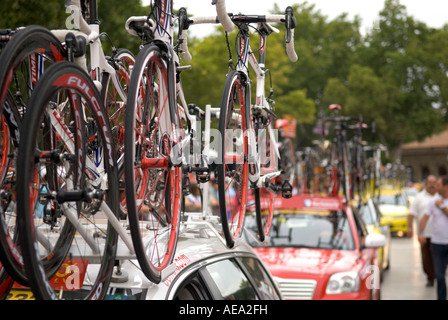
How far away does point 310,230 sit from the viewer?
9.05 m

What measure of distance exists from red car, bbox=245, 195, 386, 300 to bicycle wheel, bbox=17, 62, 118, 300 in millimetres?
4835

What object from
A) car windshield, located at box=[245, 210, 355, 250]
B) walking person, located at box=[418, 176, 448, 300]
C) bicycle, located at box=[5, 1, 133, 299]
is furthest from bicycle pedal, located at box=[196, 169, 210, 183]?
walking person, located at box=[418, 176, 448, 300]

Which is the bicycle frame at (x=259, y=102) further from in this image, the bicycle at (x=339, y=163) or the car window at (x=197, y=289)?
the bicycle at (x=339, y=163)

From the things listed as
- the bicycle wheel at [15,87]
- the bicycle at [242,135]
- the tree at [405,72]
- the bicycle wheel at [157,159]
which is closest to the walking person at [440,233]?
the bicycle at [242,135]

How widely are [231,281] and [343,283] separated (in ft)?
13.4

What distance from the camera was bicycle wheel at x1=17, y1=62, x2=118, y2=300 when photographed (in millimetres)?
2291

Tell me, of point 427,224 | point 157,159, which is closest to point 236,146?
point 157,159

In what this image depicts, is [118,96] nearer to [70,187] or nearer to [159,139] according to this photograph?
[159,139]

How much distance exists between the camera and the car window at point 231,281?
381 cm

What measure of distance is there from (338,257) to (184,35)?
4563 mm

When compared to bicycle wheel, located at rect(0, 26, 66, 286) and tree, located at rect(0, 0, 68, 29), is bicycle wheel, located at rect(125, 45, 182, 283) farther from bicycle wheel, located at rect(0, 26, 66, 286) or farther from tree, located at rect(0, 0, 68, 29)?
tree, located at rect(0, 0, 68, 29)
